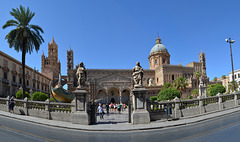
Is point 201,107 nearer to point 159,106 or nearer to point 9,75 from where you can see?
point 159,106

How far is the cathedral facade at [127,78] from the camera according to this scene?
65312 mm

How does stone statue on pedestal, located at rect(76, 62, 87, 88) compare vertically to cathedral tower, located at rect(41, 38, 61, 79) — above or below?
below

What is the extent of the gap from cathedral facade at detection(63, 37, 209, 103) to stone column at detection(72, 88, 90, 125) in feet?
151

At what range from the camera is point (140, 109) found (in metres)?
11.7

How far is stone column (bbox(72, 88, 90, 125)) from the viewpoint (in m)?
11.6

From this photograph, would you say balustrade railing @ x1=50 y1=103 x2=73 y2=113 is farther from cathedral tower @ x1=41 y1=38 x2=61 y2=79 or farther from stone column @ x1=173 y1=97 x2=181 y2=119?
cathedral tower @ x1=41 y1=38 x2=61 y2=79

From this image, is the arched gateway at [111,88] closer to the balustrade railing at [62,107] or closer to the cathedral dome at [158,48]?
the cathedral dome at [158,48]

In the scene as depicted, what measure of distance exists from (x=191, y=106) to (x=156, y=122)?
12.8 ft

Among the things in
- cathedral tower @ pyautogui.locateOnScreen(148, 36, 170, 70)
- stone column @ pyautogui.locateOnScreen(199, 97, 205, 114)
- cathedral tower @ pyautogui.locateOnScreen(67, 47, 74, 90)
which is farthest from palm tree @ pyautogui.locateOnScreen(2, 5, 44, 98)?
cathedral tower @ pyautogui.locateOnScreen(148, 36, 170, 70)

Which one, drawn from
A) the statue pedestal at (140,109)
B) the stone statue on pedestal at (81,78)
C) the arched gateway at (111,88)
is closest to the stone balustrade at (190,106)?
the statue pedestal at (140,109)

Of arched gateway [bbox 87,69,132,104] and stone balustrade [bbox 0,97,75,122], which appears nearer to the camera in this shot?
stone balustrade [bbox 0,97,75,122]

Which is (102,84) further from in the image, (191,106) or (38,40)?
(191,106)

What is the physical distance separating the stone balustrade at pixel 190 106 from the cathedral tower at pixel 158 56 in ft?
207

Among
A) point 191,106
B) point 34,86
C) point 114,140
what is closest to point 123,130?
point 114,140
